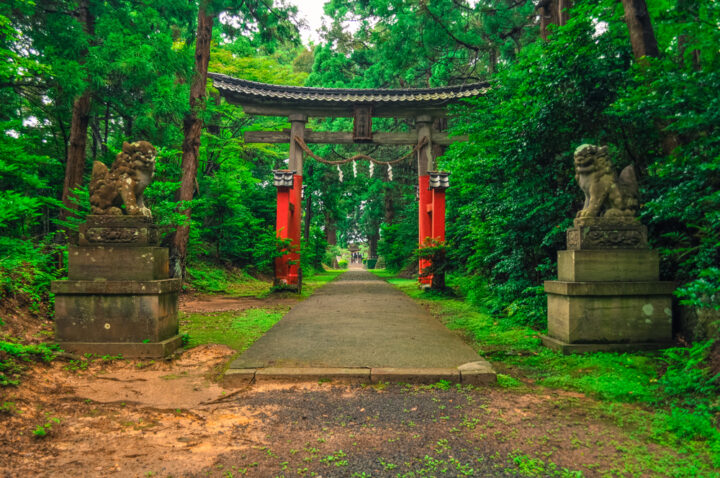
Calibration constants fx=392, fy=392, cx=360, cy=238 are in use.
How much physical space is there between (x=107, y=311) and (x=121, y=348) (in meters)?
0.45

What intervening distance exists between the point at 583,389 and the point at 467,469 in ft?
6.37

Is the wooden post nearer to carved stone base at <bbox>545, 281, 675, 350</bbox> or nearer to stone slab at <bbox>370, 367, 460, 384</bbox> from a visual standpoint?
carved stone base at <bbox>545, 281, 675, 350</bbox>

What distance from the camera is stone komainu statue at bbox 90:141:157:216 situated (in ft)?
15.3

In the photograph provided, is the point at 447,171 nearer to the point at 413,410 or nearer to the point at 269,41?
the point at 269,41

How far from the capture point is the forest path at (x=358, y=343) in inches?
160

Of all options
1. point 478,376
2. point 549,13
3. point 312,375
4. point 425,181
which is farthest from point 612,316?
point 425,181

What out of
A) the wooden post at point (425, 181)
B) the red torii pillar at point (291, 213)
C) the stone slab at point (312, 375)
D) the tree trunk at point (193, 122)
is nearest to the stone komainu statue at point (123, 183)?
the stone slab at point (312, 375)

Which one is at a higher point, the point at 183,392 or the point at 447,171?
the point at 447,171

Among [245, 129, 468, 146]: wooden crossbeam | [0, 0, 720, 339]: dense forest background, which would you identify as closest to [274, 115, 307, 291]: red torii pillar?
[245, 129, 468, 146]: wooden crossbeam

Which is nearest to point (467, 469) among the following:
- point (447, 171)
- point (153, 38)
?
point (153, 38)

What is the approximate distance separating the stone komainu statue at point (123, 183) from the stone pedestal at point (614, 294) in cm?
514

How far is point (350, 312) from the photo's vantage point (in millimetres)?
7570

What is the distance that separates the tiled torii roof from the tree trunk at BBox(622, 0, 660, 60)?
6892 millimetres

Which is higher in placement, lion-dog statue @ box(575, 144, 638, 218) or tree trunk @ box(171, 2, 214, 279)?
tree trunk @ box(171, 2, 214, 279)
